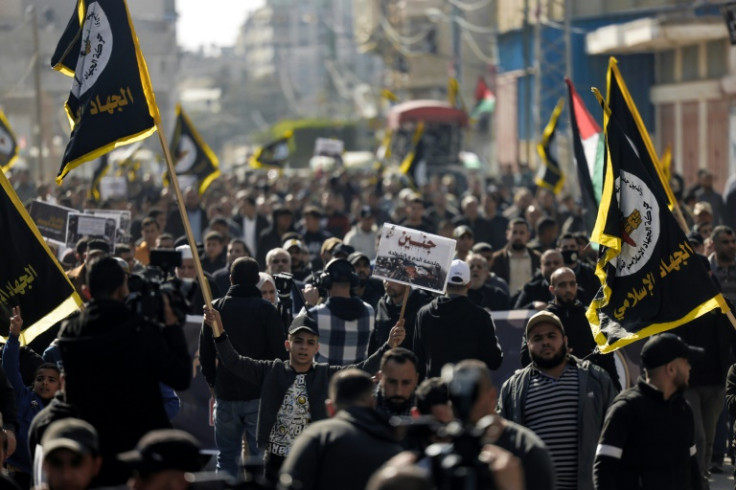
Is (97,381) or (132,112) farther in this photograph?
(132,112)

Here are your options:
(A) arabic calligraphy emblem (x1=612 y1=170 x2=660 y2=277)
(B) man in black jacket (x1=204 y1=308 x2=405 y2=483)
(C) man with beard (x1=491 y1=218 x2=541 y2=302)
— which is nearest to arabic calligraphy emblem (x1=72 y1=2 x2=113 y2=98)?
(B) man in black jacket (x1=204 y1=308 x2=405 y2=483)

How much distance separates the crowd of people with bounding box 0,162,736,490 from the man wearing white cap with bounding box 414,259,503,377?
0.01 meters

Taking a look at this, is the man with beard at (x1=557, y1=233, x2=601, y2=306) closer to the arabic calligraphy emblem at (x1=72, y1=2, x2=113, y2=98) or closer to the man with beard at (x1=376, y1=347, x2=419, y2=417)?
the arabic calligraphy emblem at (x1=72, y1=2, x2=113, y2=98)

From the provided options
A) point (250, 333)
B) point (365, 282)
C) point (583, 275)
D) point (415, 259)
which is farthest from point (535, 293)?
point (250, 333)

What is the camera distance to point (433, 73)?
70.0 meters

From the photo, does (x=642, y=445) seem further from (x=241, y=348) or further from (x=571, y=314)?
(x=241, y=348)

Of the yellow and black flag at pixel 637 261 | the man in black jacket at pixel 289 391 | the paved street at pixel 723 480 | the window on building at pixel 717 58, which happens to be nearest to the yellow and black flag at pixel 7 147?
the paved street at pixel 723 480

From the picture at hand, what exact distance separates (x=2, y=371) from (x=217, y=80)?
170 meters

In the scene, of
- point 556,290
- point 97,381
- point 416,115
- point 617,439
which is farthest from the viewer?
point 416,115

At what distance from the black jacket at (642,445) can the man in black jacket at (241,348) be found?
3205mm

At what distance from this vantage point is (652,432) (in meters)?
7.28

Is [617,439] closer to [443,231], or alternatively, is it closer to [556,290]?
[556,290]

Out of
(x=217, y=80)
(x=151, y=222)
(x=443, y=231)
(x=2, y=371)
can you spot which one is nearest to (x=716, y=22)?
(x=443, y=231)

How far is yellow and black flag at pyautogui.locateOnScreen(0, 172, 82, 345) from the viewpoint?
908 centimetres
